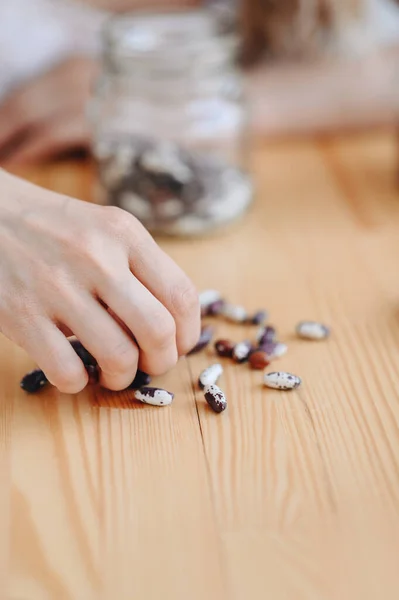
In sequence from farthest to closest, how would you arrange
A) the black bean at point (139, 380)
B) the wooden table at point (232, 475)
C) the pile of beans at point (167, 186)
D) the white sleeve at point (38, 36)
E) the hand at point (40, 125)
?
the white sleeve at point (38, 36) < the hand at point (40, 125) < the pile of beans at point (167, 186) < the black bean at point (139, 380) < the wooden table at point (232, 475)

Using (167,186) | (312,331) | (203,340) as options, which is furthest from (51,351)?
(167,186)

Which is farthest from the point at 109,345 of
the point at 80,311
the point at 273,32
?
the point at 273,32

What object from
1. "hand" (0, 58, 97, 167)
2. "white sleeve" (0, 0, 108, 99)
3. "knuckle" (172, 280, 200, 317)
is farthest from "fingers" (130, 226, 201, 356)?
"white sleeve" (0, 0, 108, 99)

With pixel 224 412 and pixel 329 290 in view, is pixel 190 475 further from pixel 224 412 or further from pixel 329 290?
pixel 329 290

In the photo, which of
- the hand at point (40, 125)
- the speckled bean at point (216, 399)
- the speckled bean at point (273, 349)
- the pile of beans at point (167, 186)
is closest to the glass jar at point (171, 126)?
the pile of beans at point (167, 186)

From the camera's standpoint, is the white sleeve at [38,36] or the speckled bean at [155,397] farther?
the white sleeve at [38,36]

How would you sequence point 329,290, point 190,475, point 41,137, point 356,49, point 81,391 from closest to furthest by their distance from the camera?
1. point 190,475
2. point 81,391
3. point 329,290
4. point 41,137
5. point 356,49

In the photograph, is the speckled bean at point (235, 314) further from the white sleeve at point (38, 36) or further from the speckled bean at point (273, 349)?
the white sleeve at point (38, 36)
